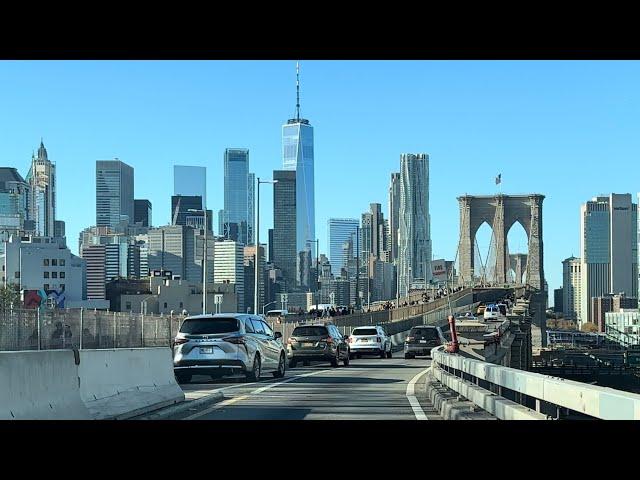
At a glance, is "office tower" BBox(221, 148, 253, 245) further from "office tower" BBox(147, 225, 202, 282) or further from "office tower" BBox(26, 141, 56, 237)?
"office tower" BBox(26, 141, 56, 237)

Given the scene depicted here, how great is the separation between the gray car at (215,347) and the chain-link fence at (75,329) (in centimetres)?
370

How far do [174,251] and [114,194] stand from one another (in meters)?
10.8

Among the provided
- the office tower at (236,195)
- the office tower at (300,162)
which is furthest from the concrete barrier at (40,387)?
the office tower at (300,162)

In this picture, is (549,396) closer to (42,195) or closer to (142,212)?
(42,195)

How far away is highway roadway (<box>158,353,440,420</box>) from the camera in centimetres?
1630

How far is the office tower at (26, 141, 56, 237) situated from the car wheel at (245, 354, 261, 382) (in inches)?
4569

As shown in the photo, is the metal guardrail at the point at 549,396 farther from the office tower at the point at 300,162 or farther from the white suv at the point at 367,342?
the office tower at the point at 300,162

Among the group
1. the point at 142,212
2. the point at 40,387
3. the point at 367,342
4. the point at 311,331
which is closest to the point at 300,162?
the point at 142,212

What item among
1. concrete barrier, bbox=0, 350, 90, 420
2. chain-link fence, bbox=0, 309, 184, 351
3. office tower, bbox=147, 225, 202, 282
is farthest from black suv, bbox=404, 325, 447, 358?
office tower, bbox=147, 225, 202, 282

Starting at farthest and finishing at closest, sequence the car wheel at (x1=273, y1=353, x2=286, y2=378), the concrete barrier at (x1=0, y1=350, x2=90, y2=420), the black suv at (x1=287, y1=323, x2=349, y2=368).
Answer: the black suv at (x1=287, y1=323, x2=349, y2=368)
the car wheel at (x1=273, y1=353, x2=286, y2=378)
the concrete barrier at (x1=0, y1=350, x2=90, y2=420)

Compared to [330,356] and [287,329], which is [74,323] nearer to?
[330,356]

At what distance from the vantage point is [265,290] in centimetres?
14462

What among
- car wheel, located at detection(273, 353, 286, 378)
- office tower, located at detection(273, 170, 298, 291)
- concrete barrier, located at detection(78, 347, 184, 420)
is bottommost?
car wheel, located at detection(273, 353, 286, 378)
